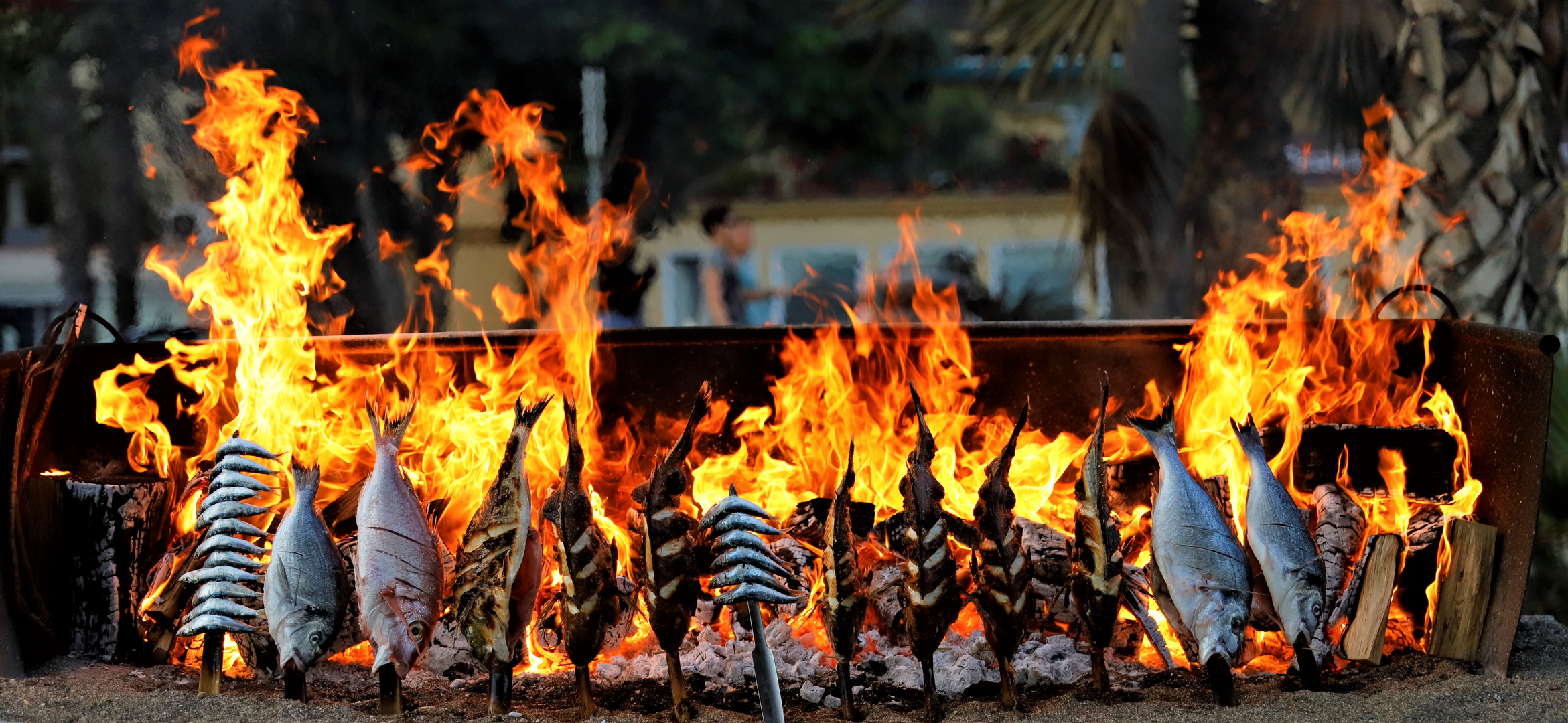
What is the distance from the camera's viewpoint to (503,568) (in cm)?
245

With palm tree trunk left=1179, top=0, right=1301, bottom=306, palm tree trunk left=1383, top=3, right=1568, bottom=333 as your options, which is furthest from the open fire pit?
palm tree trunk left=1179, top=0, right=1301, bottom=306

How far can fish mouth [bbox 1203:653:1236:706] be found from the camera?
245cm

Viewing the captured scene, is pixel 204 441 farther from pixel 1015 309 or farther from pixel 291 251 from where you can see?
pixel 1015 309

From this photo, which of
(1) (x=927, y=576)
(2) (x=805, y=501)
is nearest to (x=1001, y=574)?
(1) (x=927, y=576)

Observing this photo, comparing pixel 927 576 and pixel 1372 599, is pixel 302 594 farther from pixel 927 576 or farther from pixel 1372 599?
pixel 1372 599

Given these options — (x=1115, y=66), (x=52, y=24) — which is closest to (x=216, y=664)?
(x=52, y=24)

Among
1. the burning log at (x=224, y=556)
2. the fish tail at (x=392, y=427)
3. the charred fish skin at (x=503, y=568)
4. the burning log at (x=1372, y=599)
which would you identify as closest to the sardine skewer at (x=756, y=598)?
the charred fish skin at (x=503, y=568)

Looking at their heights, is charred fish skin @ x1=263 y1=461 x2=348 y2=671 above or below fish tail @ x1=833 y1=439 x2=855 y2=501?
below

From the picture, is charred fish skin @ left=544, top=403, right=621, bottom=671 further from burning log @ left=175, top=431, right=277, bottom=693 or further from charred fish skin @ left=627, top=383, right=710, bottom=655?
burning log @ left=175, top=431, right=277, bottom=693

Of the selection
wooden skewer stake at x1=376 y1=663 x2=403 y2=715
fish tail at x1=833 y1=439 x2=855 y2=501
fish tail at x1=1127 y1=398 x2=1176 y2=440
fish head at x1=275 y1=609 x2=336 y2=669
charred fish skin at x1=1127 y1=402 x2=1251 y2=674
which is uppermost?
fish tail at x1=1127 y1=398 x2=1176 y2=440

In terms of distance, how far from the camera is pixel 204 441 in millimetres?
3334

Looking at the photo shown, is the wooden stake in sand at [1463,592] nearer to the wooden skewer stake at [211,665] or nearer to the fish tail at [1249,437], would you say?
the fish tail at [1249,437]

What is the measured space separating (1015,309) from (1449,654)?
473 cm

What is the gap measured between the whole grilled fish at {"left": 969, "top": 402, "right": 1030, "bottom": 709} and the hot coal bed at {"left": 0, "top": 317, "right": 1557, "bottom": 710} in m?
0.19
